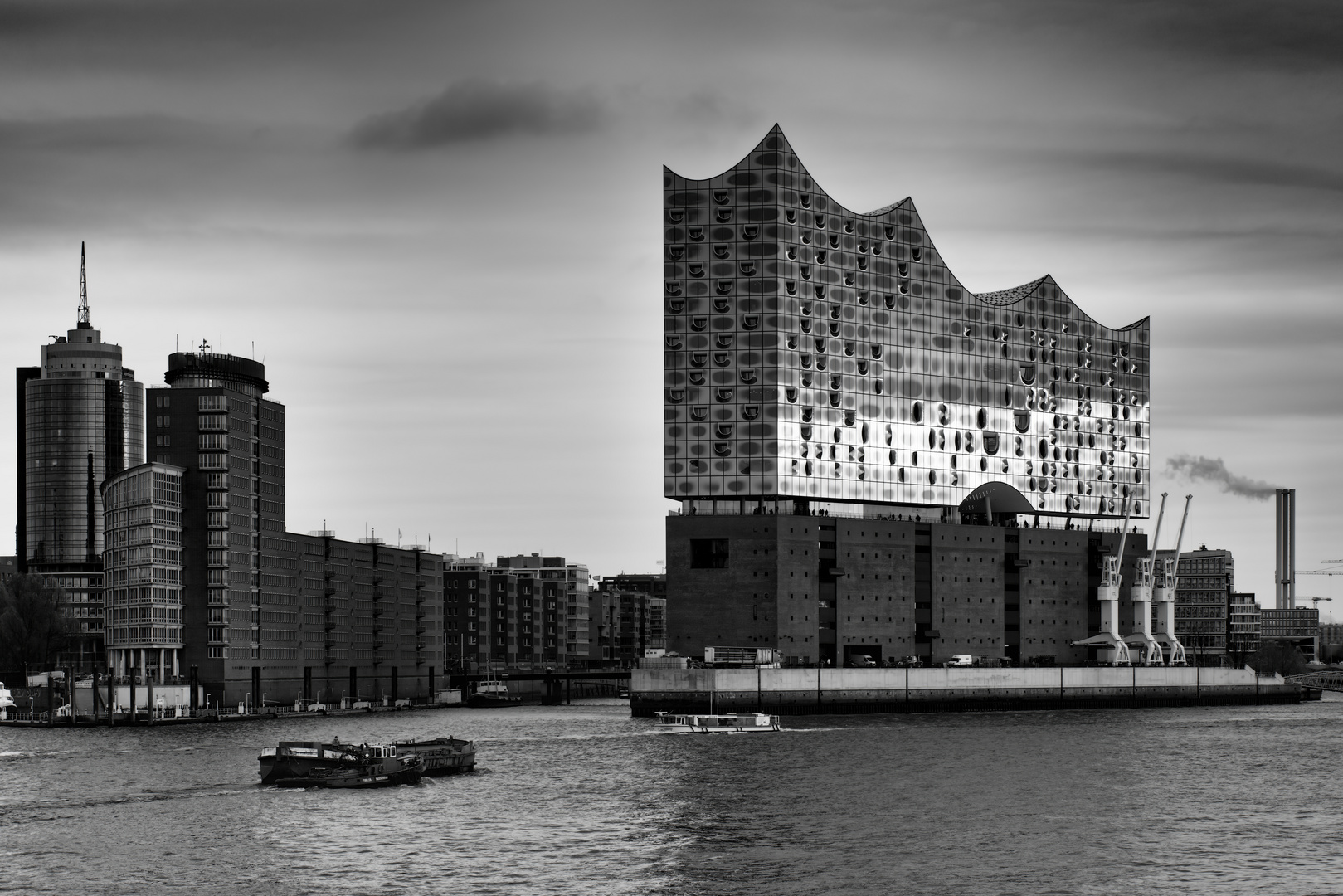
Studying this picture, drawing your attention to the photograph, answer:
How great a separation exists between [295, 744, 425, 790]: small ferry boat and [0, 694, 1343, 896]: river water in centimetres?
159

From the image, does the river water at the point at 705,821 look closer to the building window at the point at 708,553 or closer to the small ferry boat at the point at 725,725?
the small ferry boat at the point at 725,725

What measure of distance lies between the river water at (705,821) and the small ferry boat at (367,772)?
159cm

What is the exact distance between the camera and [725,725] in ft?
543

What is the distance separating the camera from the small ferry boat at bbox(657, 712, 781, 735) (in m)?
161

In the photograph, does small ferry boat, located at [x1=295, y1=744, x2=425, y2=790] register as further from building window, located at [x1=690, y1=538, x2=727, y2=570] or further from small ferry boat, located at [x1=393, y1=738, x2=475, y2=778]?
building window, located at [x1=690, y1=538, x2=727, y2=570]

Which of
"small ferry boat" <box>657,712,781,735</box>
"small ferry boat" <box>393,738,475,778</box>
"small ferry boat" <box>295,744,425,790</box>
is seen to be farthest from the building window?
"small ferry boat" <box>295,744,425,790</box>

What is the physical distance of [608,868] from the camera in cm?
7675

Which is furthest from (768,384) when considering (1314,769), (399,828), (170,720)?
(399,828)

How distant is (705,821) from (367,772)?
82.2 feet

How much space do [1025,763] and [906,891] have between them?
56637 mm

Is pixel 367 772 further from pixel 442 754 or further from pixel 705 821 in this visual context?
pixel 705 821

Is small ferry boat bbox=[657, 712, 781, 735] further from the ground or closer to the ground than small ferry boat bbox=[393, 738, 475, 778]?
closer to the ground

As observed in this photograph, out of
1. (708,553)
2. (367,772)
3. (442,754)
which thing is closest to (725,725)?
(708,553)

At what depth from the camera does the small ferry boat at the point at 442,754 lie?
116 meters
